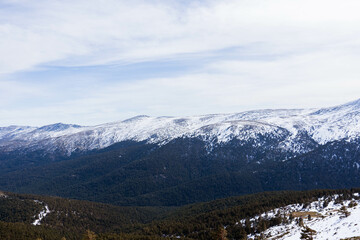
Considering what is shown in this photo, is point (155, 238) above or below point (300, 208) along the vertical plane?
below

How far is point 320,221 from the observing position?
10875 centimetres

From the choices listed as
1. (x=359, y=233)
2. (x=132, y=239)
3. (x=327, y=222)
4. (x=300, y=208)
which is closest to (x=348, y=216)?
(x=327, y=222)

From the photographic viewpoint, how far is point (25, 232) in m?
177

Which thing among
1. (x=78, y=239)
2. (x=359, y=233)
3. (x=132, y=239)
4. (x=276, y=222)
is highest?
(x=359, y=233)

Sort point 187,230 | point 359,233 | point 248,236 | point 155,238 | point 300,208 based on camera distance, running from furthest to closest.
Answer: point 187,230
point 155,238
point 300,208
point 248,236
point 359,233

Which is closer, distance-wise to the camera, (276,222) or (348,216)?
(348,216)

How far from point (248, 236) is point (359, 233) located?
46.1 meters

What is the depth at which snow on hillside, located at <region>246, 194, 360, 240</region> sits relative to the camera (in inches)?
3675

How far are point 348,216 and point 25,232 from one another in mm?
164501

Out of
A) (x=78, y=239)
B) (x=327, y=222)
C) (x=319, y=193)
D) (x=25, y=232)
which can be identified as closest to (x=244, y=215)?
(x=319, y=193)

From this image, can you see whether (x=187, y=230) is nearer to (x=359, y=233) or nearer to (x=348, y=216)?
(x=348, y=216)

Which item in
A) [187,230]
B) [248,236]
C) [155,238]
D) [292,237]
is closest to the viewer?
[292,237]

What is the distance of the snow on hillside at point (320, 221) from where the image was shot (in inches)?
3675

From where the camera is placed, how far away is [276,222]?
123312 millimetres
